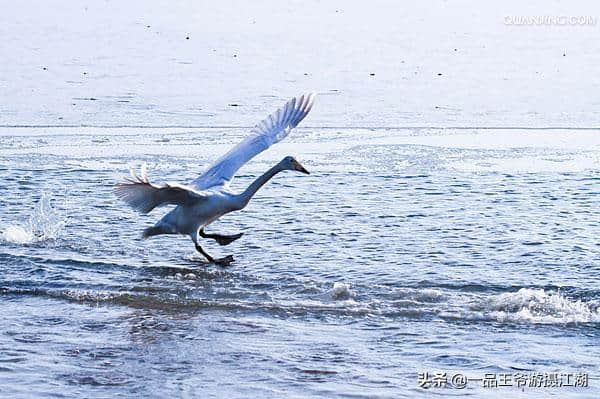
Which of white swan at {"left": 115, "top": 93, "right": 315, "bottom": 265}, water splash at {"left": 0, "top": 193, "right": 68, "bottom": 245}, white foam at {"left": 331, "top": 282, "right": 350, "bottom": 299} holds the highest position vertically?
white swan at {"left": 115, "top": 93, "right": 315, "bottom": 265}

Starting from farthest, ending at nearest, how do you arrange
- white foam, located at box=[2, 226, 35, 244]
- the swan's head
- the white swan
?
white foam, located at box=[2, 226, 35, 244] < the swan's head < the white swan

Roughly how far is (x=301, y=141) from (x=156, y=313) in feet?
19.1

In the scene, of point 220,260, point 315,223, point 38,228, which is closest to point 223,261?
point 220,260

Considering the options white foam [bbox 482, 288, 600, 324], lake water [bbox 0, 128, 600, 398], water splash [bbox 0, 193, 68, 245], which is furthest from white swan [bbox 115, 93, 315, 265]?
white foam [bbox 482, 288, 600, 324]

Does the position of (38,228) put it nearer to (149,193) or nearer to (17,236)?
(17,236)

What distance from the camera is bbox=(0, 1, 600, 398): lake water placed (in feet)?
23.3

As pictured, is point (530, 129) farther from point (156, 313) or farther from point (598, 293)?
point (156, 313)

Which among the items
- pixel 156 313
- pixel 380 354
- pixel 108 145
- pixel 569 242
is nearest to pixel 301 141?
pixel 108 145

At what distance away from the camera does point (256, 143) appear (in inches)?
402

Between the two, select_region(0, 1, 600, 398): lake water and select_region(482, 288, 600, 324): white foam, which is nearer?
select_region(0, 1, 600, 398): lake water

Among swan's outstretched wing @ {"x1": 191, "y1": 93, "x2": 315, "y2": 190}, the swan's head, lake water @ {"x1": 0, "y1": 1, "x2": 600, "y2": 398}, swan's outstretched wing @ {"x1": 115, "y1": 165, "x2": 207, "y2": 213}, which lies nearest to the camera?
lake water @ {"x1": 0, "y1": 1, "x2": 600, "y2": 398}

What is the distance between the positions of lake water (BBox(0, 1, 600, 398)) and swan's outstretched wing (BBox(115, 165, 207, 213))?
54 cm

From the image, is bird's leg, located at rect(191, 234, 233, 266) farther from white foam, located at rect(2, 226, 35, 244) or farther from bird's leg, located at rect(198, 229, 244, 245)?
white foam, located at rect(2, 226, 35, 244)

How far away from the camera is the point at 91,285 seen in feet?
29.3
